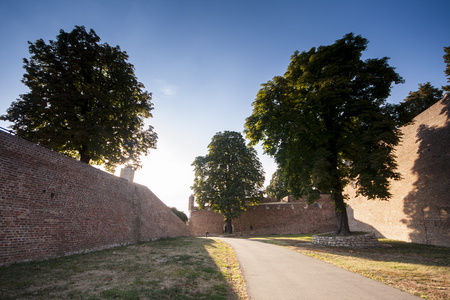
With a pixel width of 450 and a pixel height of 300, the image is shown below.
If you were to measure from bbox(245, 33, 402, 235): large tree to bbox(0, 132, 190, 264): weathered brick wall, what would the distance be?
37.3 feet

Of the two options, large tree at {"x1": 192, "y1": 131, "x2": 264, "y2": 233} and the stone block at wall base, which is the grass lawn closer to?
the stone block at wall base

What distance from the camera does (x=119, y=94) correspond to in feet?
55.8

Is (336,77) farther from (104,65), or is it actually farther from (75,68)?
(75,68)

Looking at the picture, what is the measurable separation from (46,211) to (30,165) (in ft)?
6.74

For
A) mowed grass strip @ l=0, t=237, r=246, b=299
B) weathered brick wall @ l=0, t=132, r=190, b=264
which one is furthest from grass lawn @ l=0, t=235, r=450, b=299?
weathered brick wall @ l=0, t=132, r=190, b=264

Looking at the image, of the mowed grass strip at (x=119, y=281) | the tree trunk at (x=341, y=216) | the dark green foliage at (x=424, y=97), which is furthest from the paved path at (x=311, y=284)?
the dark green foliage at (x=424, y=97)

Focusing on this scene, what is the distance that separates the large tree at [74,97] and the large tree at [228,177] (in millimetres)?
15143

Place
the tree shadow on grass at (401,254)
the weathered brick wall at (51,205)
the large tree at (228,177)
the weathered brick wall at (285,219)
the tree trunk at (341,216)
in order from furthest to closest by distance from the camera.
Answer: the weathered brick wall at (285,219) < the large tree at (228,177) < the tree trunk at (341,216) < the tree shadow on grass at (401,254) < the weathered brick wall at (51,205)

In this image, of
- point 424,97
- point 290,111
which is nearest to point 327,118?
point 290,111

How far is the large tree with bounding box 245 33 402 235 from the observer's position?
1338cm

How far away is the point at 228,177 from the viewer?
30156 mm

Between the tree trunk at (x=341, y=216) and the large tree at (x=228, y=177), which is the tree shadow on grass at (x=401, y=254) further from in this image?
the large tree at (x=228, y=177)

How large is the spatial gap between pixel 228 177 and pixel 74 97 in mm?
20748

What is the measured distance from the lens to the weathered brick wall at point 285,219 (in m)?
32.1
